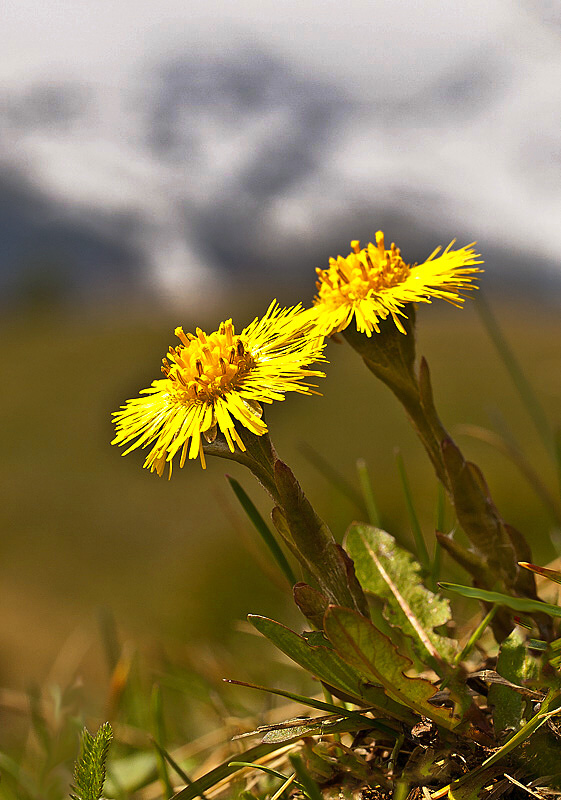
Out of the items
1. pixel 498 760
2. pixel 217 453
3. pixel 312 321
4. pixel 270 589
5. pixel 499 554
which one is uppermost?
pixel 312 321

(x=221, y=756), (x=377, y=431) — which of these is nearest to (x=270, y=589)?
(x=377, y=431)

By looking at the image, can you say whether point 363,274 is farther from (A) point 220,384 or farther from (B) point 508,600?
(B) point 508,600

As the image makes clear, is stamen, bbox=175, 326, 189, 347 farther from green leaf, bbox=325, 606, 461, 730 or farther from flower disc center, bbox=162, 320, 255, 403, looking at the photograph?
green leaf, bbox=325, 606, 461, 730

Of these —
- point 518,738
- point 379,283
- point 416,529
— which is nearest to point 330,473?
point 416,529


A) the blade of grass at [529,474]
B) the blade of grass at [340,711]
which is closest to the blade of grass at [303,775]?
the blade of grass at [340,711]

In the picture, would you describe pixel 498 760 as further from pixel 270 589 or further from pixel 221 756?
pixel 270 589

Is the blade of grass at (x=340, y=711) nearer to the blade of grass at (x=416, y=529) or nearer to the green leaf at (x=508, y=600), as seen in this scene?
the green leaf at (x=508, y=600)
